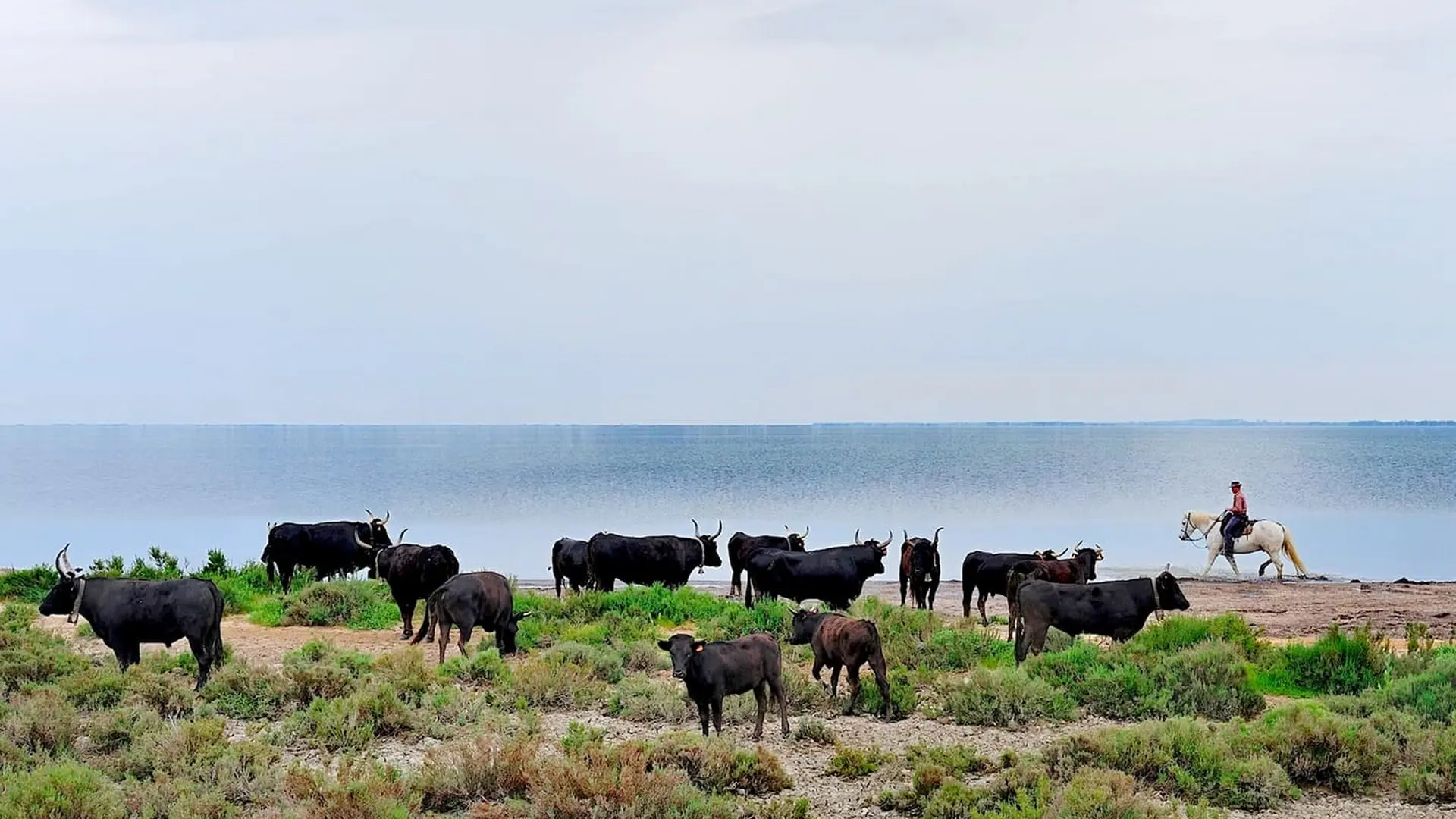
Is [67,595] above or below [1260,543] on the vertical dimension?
above

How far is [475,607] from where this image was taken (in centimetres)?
1431

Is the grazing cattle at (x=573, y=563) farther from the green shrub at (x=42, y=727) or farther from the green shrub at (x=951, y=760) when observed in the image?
the green shrub at (x=951, y=760)

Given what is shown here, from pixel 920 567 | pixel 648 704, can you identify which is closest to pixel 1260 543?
pixel 920 567

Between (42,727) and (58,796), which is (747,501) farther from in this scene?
(58,796)

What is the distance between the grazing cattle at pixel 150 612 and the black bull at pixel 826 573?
8.22 meters

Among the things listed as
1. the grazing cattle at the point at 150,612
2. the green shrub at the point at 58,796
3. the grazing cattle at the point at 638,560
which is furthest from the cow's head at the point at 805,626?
the grazing cattle at the point at 638,560

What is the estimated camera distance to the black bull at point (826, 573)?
18.0 meters

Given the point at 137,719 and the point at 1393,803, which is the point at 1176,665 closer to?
the point at 1393,803

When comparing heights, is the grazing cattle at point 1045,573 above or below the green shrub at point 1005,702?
A: above

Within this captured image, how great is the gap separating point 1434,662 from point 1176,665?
254cm

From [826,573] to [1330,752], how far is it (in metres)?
8.99

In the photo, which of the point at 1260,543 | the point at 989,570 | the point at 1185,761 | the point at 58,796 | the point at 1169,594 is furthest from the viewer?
the point at 1260,543

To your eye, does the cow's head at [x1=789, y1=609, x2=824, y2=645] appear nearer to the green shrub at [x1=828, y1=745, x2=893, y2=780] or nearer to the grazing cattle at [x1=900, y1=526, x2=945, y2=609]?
the green shrub at [x1=828, y1=745, x2=893, y2=780]

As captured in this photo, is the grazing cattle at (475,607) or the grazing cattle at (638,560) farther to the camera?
the grazing cattle at (638,560)
